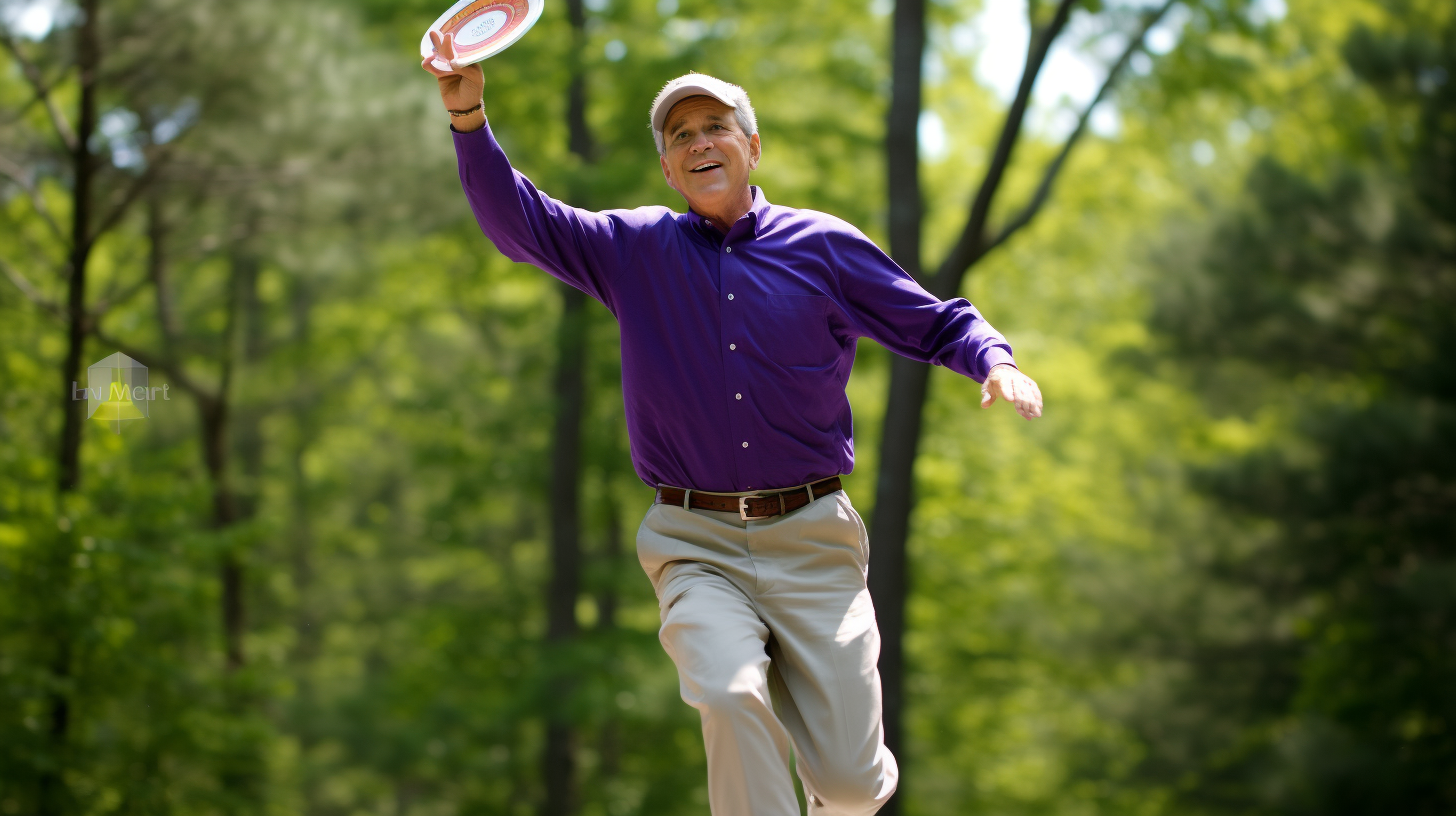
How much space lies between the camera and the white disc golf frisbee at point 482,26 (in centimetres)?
294

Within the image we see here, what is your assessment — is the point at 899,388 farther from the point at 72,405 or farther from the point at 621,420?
the point at 621,420

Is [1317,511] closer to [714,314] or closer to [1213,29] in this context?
[1213,29]

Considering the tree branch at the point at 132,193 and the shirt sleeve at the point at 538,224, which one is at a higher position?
the tree branch at the point at 132,193

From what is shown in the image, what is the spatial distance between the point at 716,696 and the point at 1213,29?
682cm

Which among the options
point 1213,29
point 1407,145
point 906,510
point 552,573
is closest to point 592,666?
point 552,573

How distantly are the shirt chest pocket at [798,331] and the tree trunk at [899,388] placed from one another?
4256mm

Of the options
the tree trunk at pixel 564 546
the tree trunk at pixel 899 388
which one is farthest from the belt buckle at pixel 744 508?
the tree trunk at pixel 564 546

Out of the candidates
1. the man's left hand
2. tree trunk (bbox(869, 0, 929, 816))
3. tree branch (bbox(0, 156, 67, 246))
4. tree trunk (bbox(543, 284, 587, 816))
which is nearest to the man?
the man's left hand

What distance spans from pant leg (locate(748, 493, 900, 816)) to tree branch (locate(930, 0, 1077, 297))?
4.36 metres

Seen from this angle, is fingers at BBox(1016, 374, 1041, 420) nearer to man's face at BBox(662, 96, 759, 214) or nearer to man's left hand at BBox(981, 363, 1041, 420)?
man's left hand at BBox(981, 363, 1041, 420)

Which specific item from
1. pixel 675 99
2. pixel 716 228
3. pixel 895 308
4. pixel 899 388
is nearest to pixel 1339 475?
pixel 899 388

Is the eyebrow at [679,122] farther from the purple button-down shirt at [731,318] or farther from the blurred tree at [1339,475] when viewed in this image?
the blurred tree at [1339,475]

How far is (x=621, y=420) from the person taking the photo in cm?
1475

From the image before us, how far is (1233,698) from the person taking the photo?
14219mm
